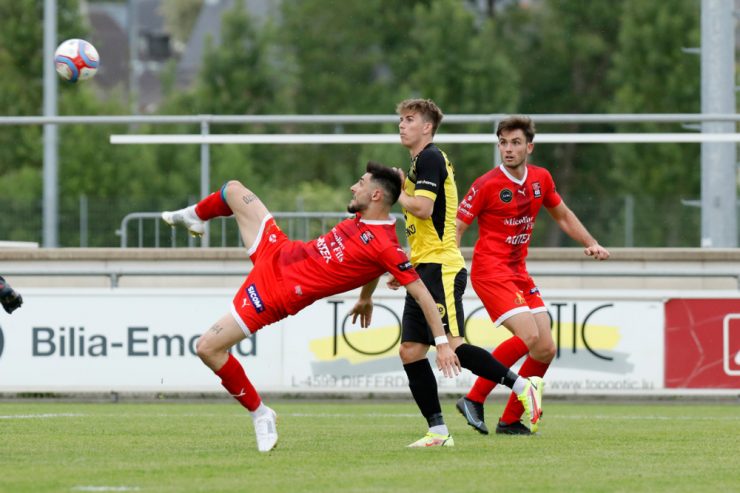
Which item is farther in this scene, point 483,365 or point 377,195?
point 483,365

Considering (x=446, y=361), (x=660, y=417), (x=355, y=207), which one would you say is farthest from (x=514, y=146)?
(x=660, y=417)

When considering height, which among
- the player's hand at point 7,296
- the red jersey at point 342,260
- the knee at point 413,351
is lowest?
the knee at point 413,351

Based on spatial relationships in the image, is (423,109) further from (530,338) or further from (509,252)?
(530,338)

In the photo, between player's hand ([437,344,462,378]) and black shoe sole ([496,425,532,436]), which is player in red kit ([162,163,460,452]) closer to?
player's hand ([437,344,462,378])

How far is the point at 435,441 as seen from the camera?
9352 millimetres

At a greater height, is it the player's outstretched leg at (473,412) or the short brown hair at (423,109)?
the short brown hair at (423,109)

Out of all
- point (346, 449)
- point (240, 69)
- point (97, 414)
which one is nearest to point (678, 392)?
point (97, 414)

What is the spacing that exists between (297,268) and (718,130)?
8.85m

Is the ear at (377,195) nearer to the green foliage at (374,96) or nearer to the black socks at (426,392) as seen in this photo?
the black socks at (426,392)

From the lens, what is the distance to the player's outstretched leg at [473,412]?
10.2 meters

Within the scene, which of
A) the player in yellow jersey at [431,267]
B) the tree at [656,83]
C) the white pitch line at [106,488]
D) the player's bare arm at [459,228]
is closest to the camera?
the white pitch line at [106,488]

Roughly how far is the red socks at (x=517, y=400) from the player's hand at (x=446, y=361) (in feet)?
5.17

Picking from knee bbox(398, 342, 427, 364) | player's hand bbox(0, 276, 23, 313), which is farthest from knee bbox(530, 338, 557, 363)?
player's hand bbox(0, 276, 23, 313)

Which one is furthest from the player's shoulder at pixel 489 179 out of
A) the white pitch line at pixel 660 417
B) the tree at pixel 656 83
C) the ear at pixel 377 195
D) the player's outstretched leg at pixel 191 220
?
the tree at pixel 656 83
